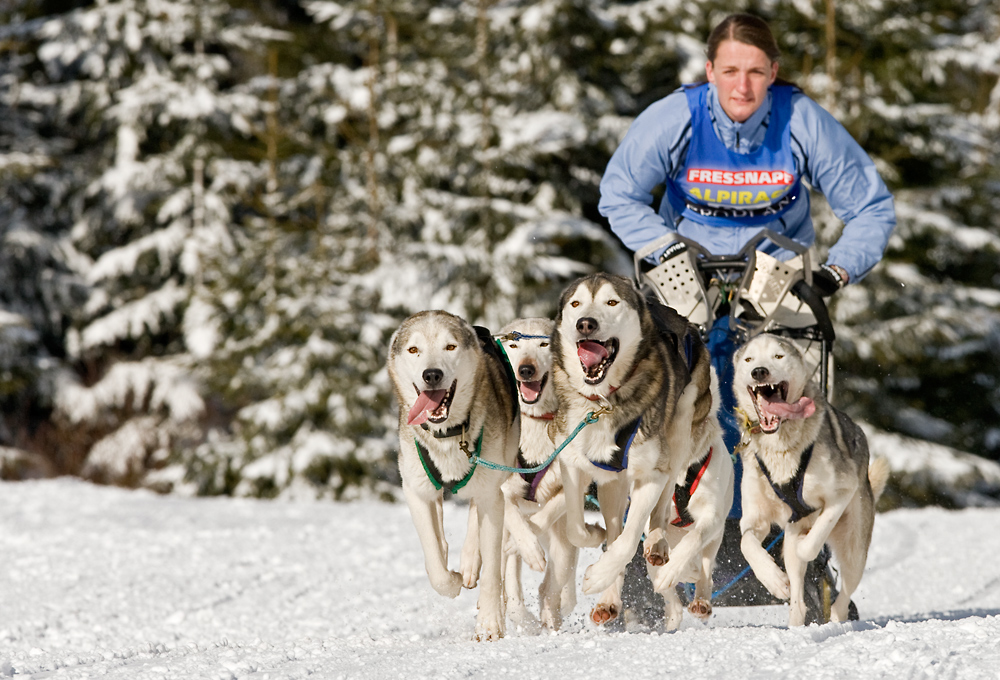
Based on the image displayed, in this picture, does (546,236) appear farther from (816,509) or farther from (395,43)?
(816,509)

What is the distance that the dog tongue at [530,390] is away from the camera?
356 cm

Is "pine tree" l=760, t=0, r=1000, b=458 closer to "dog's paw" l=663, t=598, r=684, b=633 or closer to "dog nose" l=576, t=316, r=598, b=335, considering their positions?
"dog's paw" l=663, t=598, r=684, b=633

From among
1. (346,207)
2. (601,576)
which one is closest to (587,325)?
(601,576)

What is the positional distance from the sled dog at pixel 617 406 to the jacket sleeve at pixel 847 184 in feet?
3.27

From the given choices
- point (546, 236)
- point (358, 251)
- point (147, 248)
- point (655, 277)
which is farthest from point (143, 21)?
point (655, 277)

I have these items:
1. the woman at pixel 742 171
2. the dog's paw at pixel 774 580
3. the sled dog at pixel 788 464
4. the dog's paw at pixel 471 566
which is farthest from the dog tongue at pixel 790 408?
the dog's paw at pixel 471 566

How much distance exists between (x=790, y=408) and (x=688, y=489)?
473mm

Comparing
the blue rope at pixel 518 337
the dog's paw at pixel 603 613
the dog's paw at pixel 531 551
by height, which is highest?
the blue rope at pixel 518 337

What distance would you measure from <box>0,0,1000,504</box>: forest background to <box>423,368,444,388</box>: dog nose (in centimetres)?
872

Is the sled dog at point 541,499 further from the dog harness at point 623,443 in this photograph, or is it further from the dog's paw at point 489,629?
the dog harness at point 623,443

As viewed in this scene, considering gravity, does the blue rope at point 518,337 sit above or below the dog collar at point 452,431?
above

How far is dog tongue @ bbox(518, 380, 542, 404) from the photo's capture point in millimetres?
3559

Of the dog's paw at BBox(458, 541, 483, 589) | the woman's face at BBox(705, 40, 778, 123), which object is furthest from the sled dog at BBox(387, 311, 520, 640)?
the woman's face at BBox(705, 40, 778, 123)

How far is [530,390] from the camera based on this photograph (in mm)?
3559
